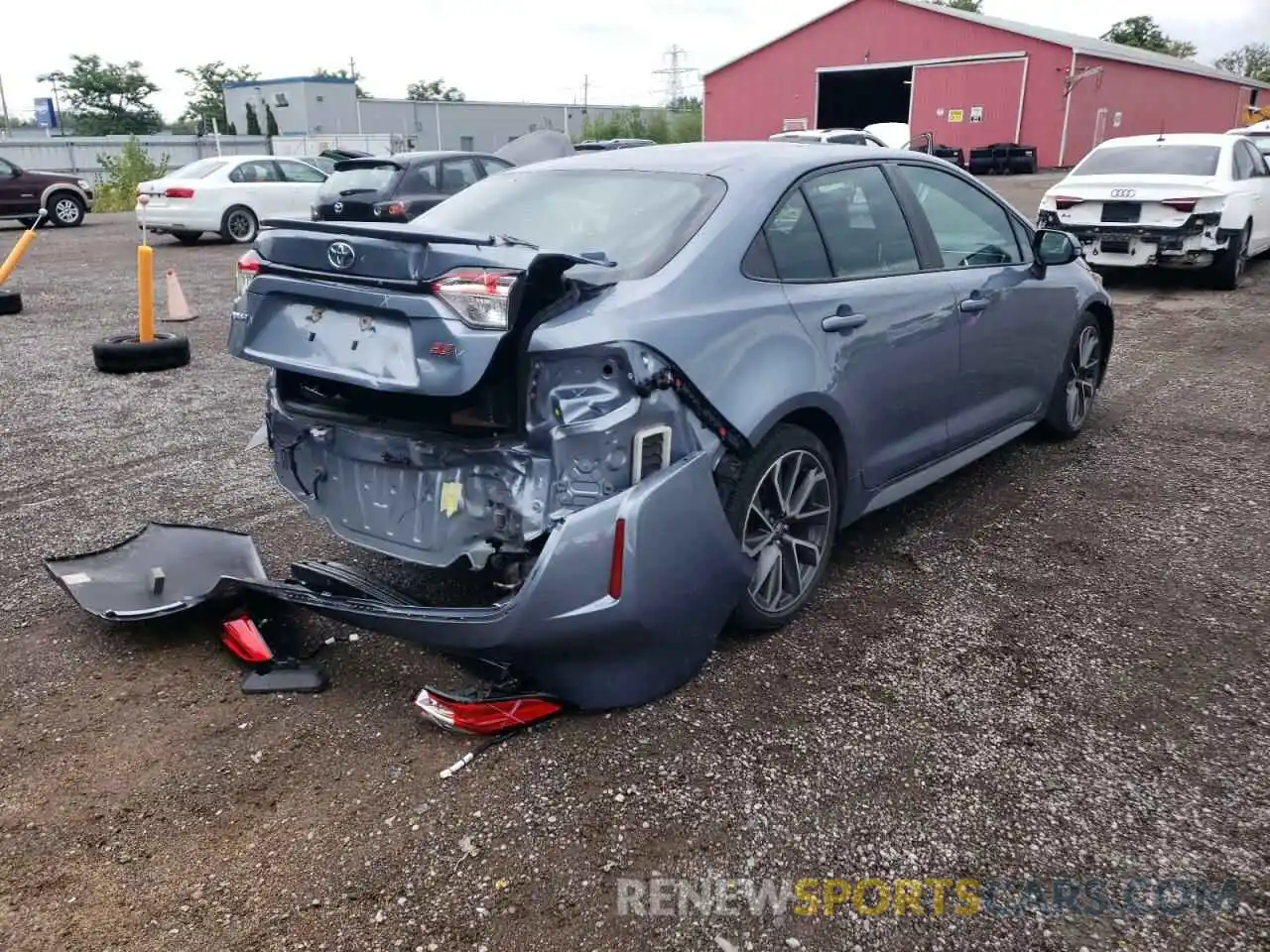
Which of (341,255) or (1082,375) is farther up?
(341,255)

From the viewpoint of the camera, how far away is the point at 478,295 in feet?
9.23

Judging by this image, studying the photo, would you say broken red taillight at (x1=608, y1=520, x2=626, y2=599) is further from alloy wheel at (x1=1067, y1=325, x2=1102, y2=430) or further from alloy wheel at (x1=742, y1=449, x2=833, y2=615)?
alloy wheel at (x1=1067, y1=325, x2=1102, y2=430)

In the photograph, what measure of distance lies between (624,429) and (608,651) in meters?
0.66

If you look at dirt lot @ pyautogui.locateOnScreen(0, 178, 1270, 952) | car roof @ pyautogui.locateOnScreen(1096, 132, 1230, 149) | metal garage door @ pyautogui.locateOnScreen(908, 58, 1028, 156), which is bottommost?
dirt lot @ pyautogui.locateOnScreen(0, 178, 1270, 952)

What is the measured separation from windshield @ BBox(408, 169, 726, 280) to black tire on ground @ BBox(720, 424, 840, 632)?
72 centimetres

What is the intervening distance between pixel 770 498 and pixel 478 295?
4.16ft

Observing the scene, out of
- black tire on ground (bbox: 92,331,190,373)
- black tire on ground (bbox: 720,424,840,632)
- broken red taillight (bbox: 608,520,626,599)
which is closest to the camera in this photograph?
broken red taillight (bbox: 608,520,626,599)

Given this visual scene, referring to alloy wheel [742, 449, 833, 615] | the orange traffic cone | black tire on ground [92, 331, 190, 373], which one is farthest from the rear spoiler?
the orange traffic cone

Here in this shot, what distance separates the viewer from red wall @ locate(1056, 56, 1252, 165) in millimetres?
35594

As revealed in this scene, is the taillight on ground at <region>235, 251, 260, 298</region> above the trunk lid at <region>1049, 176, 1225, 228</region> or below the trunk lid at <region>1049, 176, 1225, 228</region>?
below

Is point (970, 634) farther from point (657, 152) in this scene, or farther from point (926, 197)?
point (657, 152)

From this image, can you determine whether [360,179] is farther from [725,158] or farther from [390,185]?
[725,158]

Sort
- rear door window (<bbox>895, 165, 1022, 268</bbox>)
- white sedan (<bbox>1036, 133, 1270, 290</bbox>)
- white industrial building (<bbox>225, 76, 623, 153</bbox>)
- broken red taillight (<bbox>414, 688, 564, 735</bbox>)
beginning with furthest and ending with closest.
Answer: white industrial building (<bbox>225, 76, 623, 153</bbox>), white sedan (<bbox>1036, 133, 1270, 290</bbox>), rear door window (<bbox>895, 165, 1022, 268</bbox>), broken red taillight (<bbox>414, 688, 564, 735</bbox>)

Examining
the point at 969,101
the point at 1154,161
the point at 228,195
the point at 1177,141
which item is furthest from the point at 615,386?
the point at 969,101
